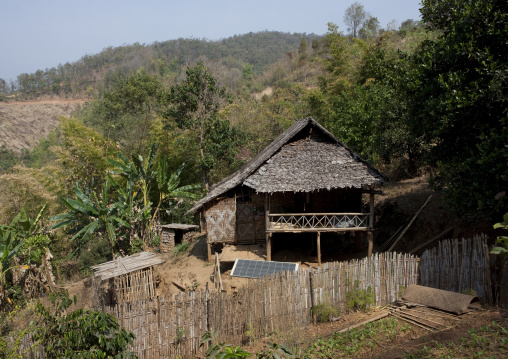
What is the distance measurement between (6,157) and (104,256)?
4582 cm

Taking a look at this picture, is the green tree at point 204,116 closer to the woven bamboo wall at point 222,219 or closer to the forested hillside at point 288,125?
the forested hillside at point 288,125

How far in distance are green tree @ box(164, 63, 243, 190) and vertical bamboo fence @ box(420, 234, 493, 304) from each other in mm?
16820

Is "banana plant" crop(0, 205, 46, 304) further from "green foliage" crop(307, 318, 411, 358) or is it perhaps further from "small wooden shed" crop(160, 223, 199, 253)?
"green foliage" crop(307, 318, 411, 358)

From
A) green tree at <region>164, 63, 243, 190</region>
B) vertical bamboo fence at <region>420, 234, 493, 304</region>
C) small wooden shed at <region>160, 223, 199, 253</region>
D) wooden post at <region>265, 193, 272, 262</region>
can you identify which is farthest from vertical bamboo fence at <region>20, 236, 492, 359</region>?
green tree at <region>164, 63, 243, 190</region>

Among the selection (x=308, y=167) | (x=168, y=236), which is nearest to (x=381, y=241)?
(x=308, y=167)

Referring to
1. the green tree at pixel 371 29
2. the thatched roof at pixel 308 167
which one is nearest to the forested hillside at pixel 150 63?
the green tree at pixel 371 29

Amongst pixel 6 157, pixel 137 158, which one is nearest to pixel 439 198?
pixel 137 158

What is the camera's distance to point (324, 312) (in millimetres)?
9258

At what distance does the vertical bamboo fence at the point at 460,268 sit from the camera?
9.16 meters

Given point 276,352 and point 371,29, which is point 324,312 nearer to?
point 276,352

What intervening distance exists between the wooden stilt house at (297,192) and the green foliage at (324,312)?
4951mm

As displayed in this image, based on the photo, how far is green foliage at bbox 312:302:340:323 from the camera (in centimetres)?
927

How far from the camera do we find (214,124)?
25391 mm

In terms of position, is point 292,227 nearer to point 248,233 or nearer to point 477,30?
point 248,233
